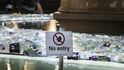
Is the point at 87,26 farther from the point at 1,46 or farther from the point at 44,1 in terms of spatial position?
the point at 44,1

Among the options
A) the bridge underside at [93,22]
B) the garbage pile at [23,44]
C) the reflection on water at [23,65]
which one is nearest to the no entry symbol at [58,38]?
the reflection on water at [23,65]

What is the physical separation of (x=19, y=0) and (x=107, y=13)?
973cm

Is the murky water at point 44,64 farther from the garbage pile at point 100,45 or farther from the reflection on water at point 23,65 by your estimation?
the garbage pile at point 100,45

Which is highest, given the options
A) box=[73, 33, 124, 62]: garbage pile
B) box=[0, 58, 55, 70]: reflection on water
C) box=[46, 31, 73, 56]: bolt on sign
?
box=[46, 31, 73, 56]: bolt on sign

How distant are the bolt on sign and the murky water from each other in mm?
1283

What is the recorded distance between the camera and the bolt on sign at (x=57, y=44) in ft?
13.2

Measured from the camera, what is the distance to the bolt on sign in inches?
159

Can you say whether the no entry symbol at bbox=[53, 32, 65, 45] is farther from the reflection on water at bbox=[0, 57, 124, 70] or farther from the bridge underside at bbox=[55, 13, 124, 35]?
the bridge underside at bbox=[55, 13, 124, 35]

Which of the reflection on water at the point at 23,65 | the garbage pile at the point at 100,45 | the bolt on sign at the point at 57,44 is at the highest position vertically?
the bolt on sign at the point at 57,44

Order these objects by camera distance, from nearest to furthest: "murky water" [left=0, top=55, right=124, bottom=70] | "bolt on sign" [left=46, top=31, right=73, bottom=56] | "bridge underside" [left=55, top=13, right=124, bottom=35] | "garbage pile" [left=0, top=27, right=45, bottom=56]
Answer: "bolt on sign" [left=46, top=31, right=73, bottom=56], "murky water" [left=0, top=55, right=124, bottom=70], "garbage pile" [left=0, top=27, right=45, bottom=56], "bridge underside" [left=55, top=13, right=124, bottom=35]

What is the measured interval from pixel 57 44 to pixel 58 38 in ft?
0.16

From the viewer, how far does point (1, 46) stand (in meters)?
6.22


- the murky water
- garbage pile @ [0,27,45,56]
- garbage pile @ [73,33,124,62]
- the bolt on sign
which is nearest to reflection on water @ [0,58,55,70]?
the murky water

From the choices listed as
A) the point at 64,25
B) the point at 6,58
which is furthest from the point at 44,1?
the point at 6,58
